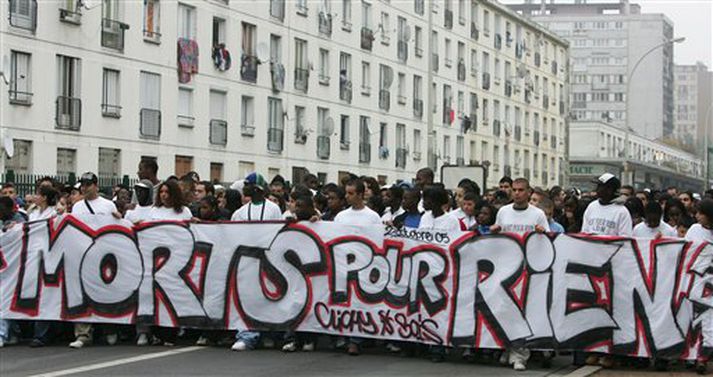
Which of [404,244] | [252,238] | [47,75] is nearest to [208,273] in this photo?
[252,238]

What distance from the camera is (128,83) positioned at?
37.0 metres

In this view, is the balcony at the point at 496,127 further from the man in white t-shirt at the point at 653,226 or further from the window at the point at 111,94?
the man in white t-shirt at the point at 653,226

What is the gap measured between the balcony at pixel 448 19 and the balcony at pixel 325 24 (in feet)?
45.4

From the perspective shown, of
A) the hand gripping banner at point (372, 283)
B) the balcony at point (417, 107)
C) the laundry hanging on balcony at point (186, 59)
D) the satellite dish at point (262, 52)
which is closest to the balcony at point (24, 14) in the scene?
the laundry hanging on balcony at point (186, 59)

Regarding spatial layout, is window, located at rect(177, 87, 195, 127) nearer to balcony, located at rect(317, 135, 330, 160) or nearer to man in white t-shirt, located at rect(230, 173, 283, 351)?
balcony, located at rect(317, 135, 330, 160)

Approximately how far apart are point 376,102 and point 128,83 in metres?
18.5

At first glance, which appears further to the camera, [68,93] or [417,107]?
[417,107]

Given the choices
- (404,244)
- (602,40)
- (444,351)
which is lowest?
(444,351)

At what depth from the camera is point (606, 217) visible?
1202 centimetres

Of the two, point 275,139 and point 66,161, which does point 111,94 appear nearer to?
point 66,161

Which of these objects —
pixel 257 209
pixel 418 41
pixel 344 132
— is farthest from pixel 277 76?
pixel 257 209

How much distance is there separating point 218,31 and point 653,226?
31.2 m

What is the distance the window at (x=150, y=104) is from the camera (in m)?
37.7

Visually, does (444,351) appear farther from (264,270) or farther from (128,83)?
(128,83)
